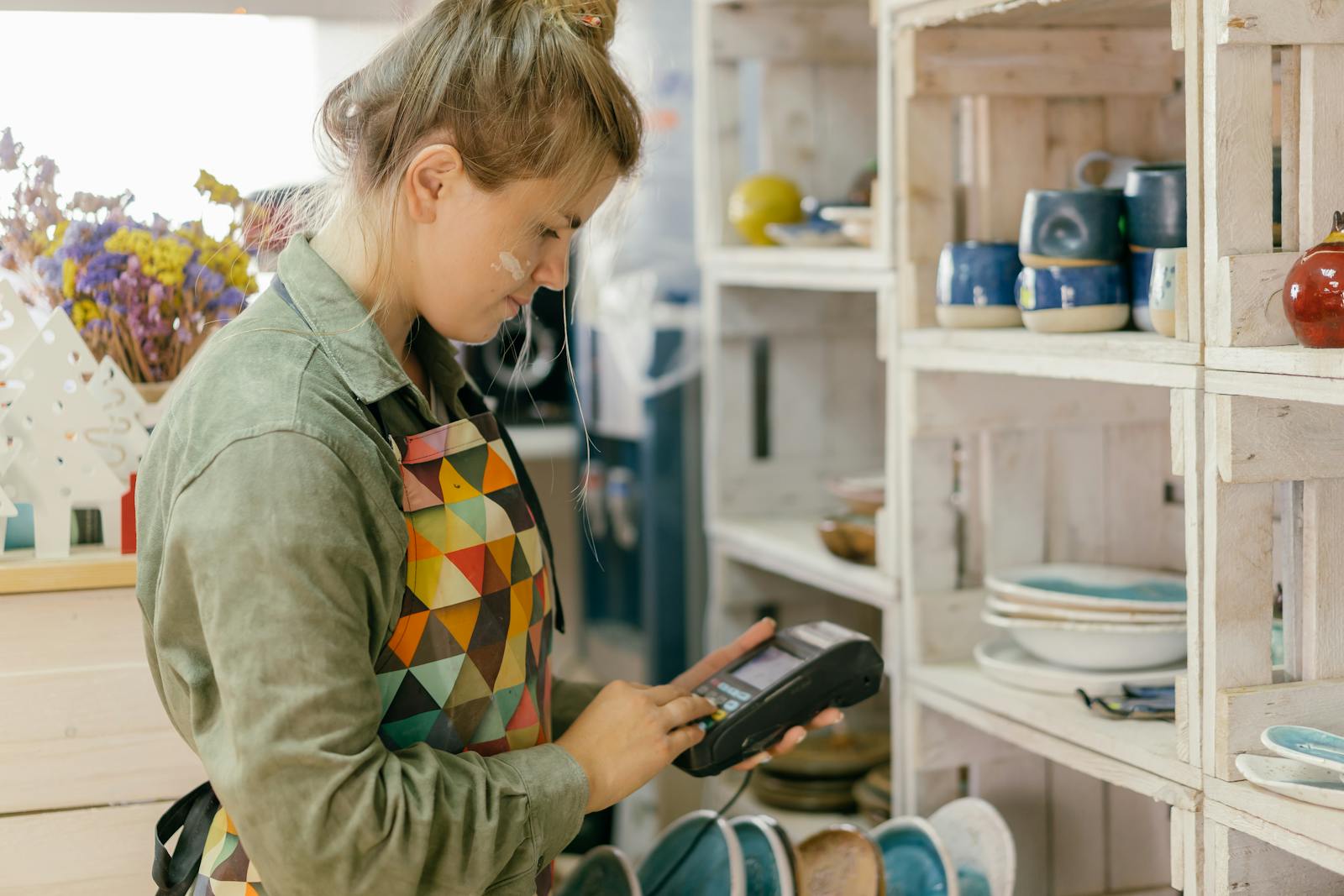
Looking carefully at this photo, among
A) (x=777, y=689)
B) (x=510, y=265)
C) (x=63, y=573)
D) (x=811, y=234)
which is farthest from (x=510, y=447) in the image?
(x=811, y=234)

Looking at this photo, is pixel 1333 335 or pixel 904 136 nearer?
pixel 1333 335

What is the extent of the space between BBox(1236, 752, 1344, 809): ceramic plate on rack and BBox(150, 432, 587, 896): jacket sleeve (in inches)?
25.3

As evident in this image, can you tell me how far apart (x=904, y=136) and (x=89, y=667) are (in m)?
1.06

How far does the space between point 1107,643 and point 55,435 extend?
1.11 meters

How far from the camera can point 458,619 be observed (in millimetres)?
1104

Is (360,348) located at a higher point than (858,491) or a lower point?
higher

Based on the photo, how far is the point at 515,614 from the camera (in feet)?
3.82

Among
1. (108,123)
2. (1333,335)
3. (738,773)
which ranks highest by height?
(108,123)

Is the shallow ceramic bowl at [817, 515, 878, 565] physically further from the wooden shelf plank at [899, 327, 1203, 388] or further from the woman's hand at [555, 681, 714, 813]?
the woman's hand at [555, 681, 714, 813]

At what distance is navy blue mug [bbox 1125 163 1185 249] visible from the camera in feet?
4.47

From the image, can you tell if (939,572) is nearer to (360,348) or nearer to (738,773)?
(738,773)

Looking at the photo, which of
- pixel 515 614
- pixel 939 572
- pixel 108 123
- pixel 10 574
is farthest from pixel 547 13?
pixel 939 572

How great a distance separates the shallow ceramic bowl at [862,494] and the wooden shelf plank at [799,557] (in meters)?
0.07

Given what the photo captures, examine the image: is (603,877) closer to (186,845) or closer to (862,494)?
(186,845)
